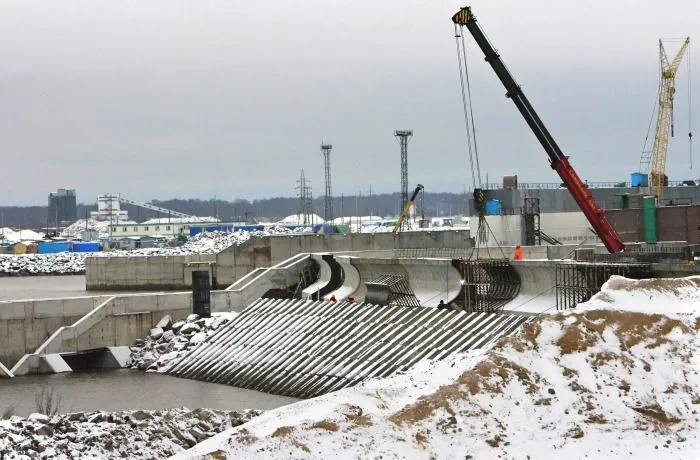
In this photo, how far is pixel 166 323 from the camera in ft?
137

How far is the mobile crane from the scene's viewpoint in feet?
145

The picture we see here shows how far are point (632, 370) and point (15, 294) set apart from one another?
57.2 meters

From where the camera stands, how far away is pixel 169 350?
3966cm

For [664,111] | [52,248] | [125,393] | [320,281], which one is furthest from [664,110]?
[52,248]

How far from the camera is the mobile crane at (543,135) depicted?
44.3 m

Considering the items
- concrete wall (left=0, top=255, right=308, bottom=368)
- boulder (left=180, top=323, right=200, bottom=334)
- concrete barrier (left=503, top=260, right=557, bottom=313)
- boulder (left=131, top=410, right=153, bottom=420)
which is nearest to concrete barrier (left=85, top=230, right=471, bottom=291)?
concrete wall (left=0, top=255, right=308, bottom=368)

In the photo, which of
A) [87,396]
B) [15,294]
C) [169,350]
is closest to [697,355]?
[87,396]

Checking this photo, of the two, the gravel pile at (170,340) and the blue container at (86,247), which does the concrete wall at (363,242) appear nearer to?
Answer: the gravel pile at (170,340)

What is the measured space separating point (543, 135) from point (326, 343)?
16.4 meters

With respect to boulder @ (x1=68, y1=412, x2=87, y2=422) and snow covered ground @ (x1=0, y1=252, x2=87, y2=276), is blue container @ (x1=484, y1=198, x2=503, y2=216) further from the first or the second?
snow covered ground @ (x1=0, y1=252, x2=87, y2=276)

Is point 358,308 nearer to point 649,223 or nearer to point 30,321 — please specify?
point 30,321

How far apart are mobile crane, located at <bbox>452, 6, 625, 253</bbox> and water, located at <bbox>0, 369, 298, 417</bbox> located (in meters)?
18.0

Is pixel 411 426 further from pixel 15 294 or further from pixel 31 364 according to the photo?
pixel 15 294

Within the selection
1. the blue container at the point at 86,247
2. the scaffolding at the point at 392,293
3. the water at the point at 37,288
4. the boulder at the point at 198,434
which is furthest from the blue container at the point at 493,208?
the blue container at the point at 86,247
